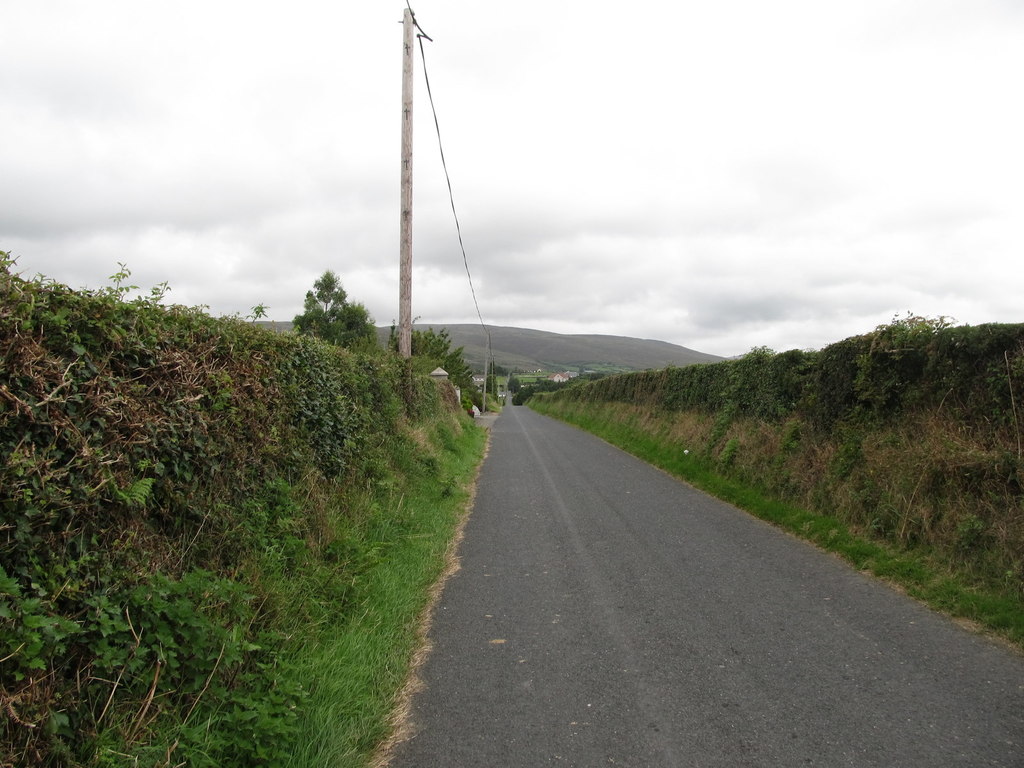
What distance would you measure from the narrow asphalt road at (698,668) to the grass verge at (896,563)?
22 centimetres

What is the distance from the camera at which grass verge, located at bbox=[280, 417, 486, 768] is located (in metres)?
3.33

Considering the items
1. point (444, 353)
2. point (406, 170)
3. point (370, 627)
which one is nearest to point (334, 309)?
point (444, 353)

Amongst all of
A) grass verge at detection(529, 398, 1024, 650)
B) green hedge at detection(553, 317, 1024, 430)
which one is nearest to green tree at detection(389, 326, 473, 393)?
green hedge at detection(553, 317, 1024, 430)

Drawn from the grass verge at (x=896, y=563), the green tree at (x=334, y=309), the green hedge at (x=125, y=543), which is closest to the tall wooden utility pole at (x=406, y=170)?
the grass verge at (x=896, y=563)

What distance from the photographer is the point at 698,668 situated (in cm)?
407

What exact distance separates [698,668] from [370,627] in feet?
7.69

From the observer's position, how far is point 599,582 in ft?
19.5

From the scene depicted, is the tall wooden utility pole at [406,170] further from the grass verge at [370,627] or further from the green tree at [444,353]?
the green tree at [444,353]

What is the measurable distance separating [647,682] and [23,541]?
11.1 feet

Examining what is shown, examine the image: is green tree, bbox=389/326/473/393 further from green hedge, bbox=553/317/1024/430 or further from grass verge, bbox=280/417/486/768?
grass verge, bbox=280/417/486/768

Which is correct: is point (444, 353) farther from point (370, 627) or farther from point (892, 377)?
point (370, 627)

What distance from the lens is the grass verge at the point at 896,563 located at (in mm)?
4852

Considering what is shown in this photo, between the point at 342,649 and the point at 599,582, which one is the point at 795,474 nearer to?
the point at 599,582

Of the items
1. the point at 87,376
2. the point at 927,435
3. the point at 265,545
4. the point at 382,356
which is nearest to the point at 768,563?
the point at 927,435
